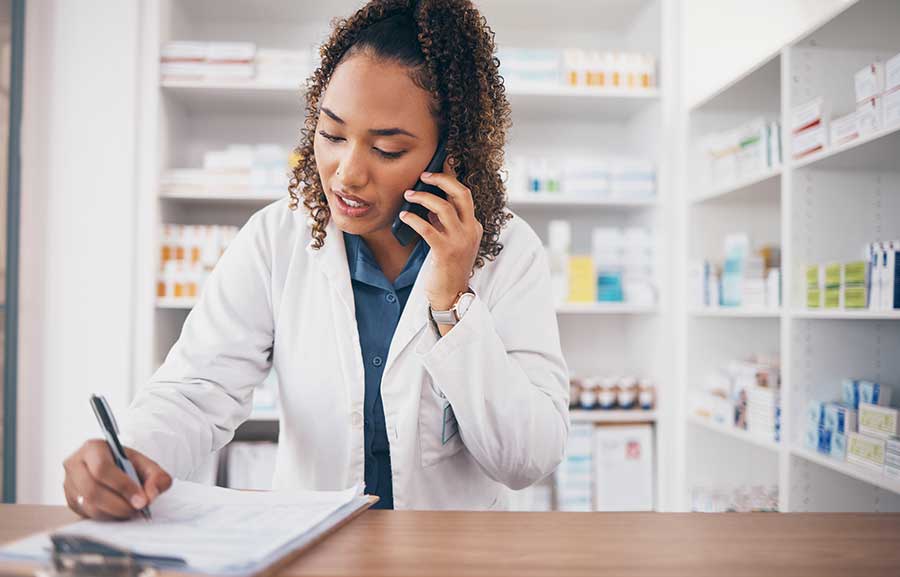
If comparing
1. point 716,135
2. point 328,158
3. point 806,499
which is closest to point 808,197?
point 716,135

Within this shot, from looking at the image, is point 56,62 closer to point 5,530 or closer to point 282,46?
point 282,46

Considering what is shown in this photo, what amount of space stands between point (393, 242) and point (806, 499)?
1709 mm

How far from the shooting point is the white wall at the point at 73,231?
2961 mm

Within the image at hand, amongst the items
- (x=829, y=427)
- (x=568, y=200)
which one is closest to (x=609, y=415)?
(x=568, y=200)

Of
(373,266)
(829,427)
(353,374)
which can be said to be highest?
(373,266)

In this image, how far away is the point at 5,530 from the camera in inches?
33.5

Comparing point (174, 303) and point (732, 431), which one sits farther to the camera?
point (174, 303)

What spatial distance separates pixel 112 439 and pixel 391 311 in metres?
0.64

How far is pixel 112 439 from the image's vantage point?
89cm

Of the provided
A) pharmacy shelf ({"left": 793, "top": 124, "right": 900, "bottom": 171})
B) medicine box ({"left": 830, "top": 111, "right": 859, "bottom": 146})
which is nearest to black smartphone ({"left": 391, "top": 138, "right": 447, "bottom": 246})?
pharmacy shelf ({"left": 793, "top": 124, "right": 900, "bottom": 171})

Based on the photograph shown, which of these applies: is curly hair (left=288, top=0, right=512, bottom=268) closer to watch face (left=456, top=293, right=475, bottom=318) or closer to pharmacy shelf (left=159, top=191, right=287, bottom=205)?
watch face (left=456, top=293, right=475, bottom=318)

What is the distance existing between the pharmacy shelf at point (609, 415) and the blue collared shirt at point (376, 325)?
184 cm

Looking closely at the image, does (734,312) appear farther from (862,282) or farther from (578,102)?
(578,102)

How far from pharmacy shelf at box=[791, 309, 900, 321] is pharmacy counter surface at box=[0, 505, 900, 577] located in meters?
1.08
